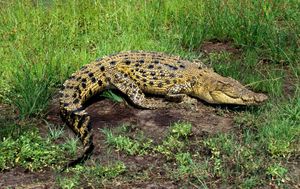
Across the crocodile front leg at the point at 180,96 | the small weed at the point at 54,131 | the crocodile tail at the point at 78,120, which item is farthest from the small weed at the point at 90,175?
the crocodile front leg at the point at 180,96

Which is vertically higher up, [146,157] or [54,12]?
[54,12]

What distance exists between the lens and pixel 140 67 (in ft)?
19.2

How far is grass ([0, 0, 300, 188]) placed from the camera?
A: 457 cm

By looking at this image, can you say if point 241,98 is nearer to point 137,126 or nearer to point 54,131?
point 137,126

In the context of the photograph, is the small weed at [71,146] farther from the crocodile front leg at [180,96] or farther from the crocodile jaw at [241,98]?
the crocodile jaw at [241,98]

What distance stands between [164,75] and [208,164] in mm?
1558

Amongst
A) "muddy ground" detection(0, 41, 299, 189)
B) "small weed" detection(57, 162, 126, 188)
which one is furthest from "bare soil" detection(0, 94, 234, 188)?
"small weed" detection(57, 162, 126, 188)

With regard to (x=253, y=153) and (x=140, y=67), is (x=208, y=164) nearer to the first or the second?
(x=253, y=153)

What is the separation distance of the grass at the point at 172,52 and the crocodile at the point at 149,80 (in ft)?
0.70

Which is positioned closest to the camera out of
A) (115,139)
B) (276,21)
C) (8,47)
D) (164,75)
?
(115,139)

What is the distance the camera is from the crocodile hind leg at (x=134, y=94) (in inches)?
222

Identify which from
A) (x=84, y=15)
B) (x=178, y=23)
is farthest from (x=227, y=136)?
(x=84, y=15)

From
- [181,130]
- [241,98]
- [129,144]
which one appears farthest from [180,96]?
[129,144]

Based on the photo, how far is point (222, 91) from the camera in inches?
219
